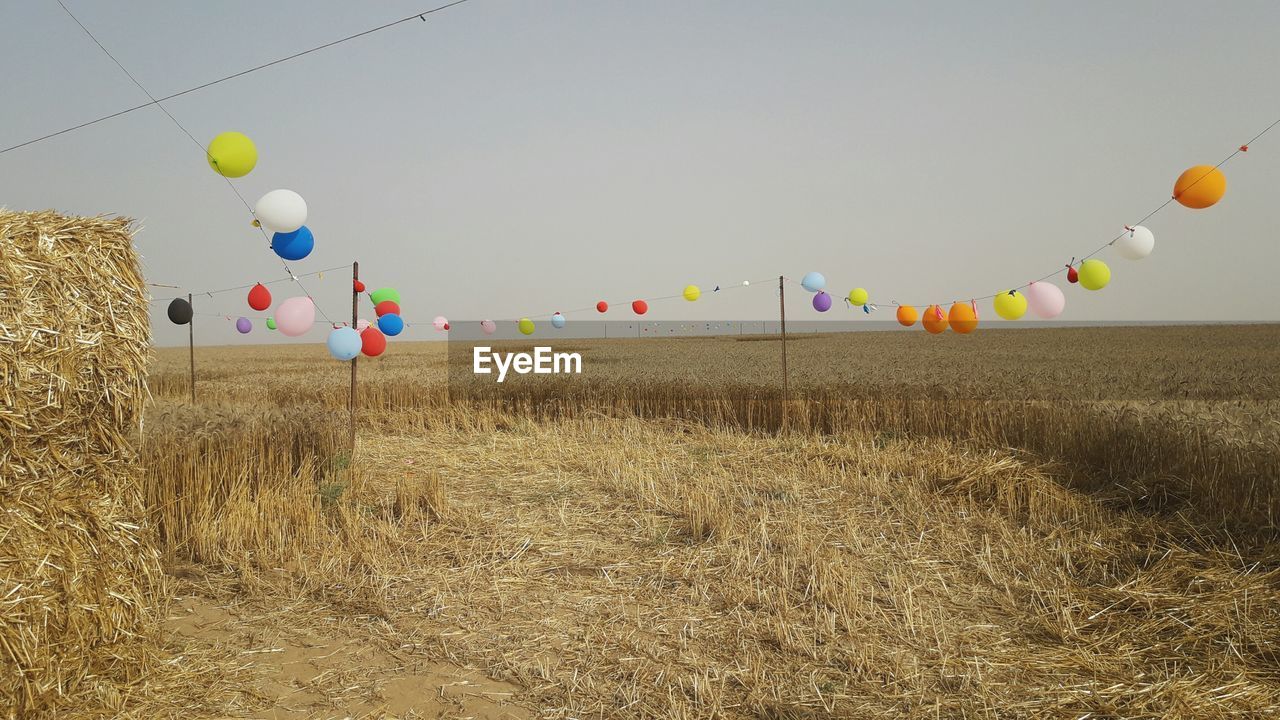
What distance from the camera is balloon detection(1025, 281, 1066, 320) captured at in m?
7.32

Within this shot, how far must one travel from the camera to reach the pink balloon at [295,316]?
683 centimetres

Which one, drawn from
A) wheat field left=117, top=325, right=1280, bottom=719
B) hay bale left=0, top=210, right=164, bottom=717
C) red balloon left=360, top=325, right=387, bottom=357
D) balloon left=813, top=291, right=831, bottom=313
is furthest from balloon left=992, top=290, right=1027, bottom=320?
hay bale left=0, top=210, right=164, bottom=717

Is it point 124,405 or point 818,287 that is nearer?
point 124,405

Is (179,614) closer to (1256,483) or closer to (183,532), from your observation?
(183,532)

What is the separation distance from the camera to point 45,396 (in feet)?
9.67

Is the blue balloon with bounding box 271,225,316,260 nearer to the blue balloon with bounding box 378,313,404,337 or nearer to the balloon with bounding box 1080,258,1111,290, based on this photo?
the blue balloon with bounding box 378,313,404,337

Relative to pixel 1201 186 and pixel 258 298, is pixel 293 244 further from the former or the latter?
pixel 1201 186

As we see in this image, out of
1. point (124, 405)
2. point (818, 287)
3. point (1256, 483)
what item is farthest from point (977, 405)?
point (124, 405)

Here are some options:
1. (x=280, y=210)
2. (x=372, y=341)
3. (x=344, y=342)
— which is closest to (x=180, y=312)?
(x=372, y=341)

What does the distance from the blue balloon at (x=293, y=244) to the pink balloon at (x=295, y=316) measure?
0.58 metres

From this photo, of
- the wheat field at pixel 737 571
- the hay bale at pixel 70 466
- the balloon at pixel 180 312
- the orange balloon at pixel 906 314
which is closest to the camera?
the hay bale at pixel 70 466

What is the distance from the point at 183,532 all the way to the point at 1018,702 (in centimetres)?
573

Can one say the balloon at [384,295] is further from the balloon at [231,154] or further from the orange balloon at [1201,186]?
the orange balloon at [1201,186]

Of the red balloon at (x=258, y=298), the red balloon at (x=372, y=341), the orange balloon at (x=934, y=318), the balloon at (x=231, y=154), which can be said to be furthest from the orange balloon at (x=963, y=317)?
the red balloon at (x=258, y=298)
